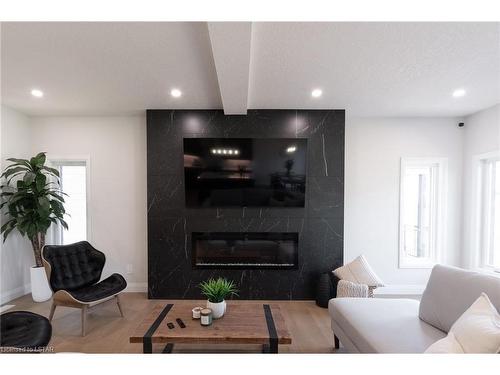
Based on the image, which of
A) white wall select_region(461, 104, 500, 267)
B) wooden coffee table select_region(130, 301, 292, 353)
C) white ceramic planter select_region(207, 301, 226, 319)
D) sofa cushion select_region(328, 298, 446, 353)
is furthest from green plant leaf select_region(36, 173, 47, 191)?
white wall select_region(461, 104, 500, 267)

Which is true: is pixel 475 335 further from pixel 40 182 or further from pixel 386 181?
pixel 40 182

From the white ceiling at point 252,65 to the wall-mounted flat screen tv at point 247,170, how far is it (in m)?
0.49

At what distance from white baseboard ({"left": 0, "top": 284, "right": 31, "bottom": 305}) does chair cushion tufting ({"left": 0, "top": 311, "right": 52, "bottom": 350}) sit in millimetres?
1991

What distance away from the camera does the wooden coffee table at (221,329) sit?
1.81 metres

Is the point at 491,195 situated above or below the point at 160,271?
above

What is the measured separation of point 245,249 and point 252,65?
2322 millimetres

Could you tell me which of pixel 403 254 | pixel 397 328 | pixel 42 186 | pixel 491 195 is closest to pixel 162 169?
pixel 42 186

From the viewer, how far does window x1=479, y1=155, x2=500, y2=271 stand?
11.0 feet

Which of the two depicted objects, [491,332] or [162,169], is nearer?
[491,332]

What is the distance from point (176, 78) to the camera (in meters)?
2.53

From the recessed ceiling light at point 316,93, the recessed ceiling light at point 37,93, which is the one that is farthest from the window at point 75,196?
the recessed ceiling light at point 316,93

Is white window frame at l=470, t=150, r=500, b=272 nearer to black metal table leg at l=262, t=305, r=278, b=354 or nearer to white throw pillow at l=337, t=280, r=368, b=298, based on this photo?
white throw pillow at l=337, t=280, r=368, b=298

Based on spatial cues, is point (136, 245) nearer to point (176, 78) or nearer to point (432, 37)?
point (176, 78)

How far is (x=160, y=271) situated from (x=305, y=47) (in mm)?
3115
